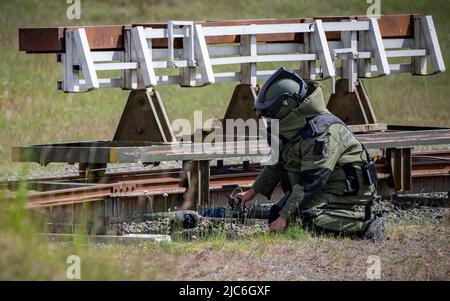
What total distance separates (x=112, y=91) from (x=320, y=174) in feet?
56.1

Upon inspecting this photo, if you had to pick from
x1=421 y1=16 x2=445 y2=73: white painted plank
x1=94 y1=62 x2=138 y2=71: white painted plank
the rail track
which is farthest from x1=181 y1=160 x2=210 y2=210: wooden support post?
x1=421 y1=16 x2=445 y2=73: white painted plank

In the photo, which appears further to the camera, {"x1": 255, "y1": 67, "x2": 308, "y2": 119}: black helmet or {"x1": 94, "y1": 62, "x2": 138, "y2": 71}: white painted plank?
{"x1": 94, "y1": 62, "x2": 138, "y2": 71}: white painted plank

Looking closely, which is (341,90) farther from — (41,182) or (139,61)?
(41,182)

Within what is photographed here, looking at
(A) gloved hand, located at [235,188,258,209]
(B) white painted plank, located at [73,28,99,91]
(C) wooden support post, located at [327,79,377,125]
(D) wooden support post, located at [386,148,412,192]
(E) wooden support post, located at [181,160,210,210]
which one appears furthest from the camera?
(C) wooden support post, located at [327,79,377,125]

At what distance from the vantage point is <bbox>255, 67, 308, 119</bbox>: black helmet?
11797 millimetres

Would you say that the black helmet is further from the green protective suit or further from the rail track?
the rail track

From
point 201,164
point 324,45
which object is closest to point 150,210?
point 201,164

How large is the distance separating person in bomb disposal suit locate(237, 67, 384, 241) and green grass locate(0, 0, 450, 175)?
633 cm

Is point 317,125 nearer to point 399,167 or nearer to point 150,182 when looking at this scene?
point 150,182

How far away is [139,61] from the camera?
44.4 feet

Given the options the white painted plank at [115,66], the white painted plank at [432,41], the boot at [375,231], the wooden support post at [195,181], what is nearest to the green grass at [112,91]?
the white painted plank at [115,66]

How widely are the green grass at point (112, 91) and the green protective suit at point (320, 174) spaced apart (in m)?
6.31

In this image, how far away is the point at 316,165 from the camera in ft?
38.2
